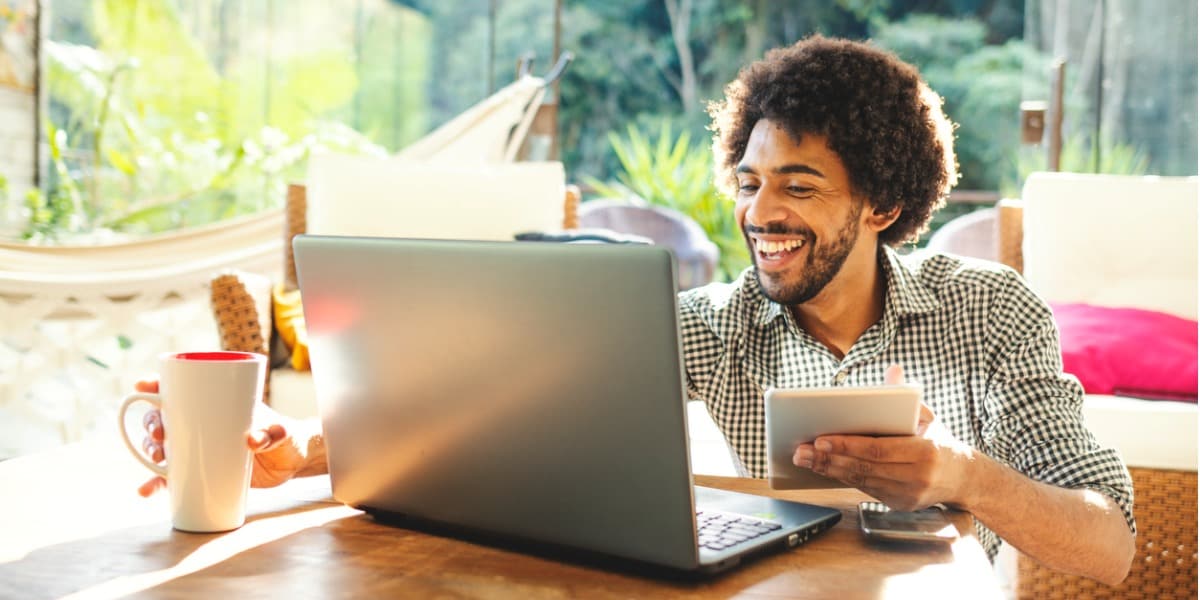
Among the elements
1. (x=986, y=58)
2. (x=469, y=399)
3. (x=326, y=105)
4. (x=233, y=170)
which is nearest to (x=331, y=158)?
(x=469, y=399)

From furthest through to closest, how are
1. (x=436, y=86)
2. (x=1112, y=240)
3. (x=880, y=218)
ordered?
1. (x=436, y=86)
2. (x=1112, y=240)
3. (x=880, y=218)

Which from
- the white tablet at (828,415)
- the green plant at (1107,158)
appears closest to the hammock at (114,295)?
the white tablet at (828,415)

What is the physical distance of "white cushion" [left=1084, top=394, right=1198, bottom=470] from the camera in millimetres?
2098

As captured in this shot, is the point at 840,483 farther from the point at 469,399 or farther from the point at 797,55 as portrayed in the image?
the point at 797,55

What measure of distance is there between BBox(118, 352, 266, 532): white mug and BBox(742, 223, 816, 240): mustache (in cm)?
66

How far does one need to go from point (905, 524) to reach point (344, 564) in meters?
0.40

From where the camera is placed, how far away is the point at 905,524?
2.65 ft

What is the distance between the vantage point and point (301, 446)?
0.95m

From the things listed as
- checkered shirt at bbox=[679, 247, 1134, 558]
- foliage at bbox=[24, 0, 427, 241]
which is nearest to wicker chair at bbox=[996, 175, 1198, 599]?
checkered shirt at bbox=[679, 247, 1134, 558]

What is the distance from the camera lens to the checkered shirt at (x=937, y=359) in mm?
1167

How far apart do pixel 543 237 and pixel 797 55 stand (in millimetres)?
1191

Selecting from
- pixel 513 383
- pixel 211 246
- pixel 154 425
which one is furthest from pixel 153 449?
pixel 211 246

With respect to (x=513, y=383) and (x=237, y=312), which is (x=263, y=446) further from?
(x=237, y=312)

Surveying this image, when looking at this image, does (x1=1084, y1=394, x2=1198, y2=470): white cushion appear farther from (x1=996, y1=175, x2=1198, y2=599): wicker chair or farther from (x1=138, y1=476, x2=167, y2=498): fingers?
(x1=138, y1=476, x2=167, y2=498): fingers
